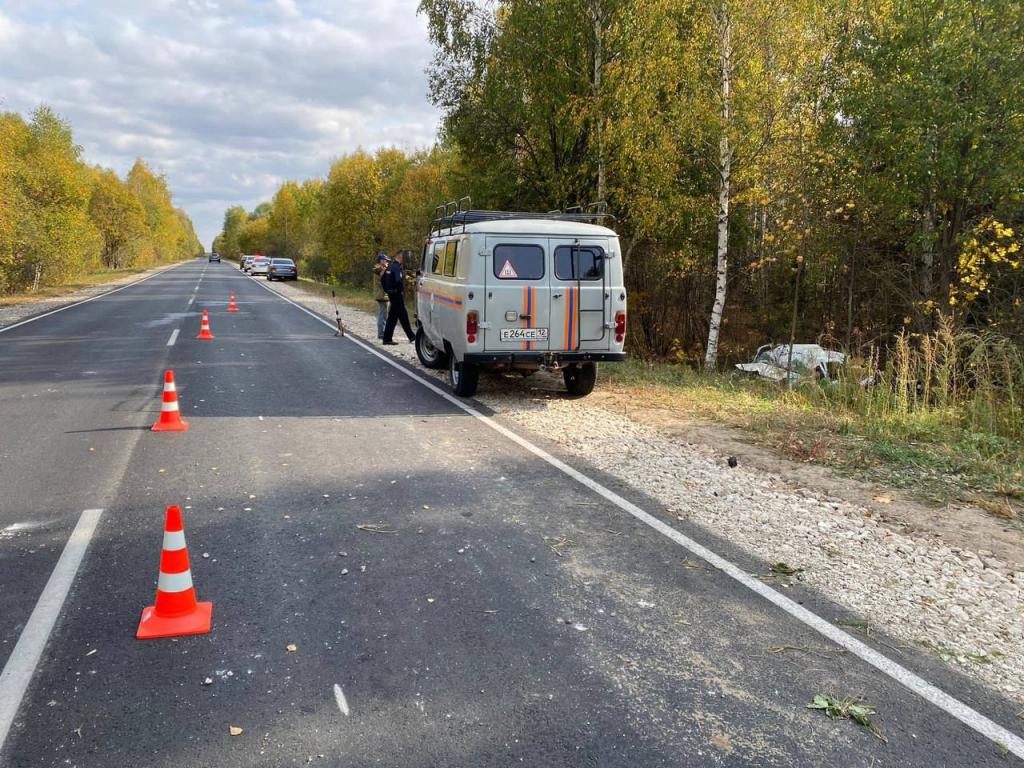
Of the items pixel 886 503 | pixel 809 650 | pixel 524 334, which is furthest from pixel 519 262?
pixel 809 650

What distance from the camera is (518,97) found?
59.2 feet

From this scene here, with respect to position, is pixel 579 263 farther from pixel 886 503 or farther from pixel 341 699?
pixel 341 699

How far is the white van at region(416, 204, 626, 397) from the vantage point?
8883 millimetres

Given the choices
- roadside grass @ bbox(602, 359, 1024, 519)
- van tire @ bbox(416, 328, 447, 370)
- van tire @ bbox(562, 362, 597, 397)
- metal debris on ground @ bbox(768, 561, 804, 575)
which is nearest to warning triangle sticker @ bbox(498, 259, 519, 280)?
van tire @ bbox(562, 362, 597, 397)

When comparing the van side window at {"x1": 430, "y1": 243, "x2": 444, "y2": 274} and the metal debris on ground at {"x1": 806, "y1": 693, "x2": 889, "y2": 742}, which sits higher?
the van side window at {"x1": 430, "y1": 243, "x2": 444, "y2": 274}

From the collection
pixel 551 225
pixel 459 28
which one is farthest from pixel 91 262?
pixel 551 225

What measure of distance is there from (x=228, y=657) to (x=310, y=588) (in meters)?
0.75

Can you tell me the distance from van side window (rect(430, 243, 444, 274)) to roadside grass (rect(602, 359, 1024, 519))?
3.56 m

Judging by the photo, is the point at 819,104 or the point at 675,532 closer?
the point at 675,532

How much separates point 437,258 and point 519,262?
2.36 m

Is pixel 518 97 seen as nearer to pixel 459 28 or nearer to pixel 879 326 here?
pixel 459 28

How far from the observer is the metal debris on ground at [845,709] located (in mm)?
2918

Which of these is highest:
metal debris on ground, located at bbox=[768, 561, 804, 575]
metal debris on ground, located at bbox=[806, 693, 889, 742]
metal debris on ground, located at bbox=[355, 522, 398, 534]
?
metal debris on ground, located at bbox=[355, 522, 398, 534]

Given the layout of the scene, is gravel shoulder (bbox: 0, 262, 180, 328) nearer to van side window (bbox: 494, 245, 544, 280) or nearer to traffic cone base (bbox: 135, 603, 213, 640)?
van side window (bbox: 494, 245, 544, 280)
